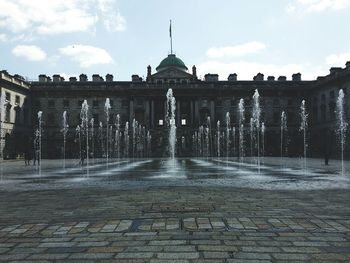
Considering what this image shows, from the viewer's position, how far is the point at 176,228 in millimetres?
6922

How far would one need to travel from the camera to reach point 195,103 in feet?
245

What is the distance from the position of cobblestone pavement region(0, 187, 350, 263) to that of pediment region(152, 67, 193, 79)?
221 feet

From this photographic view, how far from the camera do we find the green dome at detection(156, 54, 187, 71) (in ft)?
268

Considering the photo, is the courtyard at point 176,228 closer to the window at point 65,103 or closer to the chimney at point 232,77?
the window at point 65,103

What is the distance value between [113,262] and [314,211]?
5.43 m

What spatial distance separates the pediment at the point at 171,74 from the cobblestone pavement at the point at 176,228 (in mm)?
67445

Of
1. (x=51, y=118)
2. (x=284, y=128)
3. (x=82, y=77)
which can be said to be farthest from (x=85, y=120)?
(x=284, y=128)

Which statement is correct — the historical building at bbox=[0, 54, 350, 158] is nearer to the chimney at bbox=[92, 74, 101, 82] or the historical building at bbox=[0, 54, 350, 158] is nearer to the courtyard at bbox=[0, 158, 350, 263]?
the chimney at bbox=[92, 74, 101, 82]

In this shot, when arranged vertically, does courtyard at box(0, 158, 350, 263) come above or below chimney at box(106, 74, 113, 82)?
below

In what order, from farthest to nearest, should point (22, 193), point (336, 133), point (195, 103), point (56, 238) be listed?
point (195, 103) < point (336, 133) < point (22, 193) < point (56, 238)

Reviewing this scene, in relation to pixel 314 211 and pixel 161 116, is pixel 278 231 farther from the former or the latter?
pixel 161 116

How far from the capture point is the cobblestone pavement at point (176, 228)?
531 cm

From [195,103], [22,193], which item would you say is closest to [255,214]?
[22,193]

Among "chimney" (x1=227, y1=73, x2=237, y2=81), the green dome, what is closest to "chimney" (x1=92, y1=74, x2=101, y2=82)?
the green dome
